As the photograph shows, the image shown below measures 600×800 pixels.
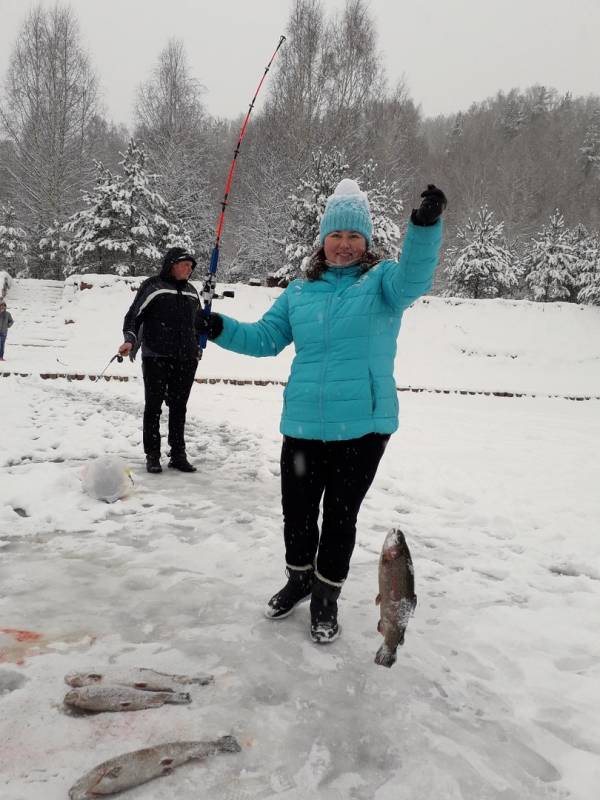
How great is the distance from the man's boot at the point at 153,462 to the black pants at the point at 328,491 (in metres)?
2.59

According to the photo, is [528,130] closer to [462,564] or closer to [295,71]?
[295,71]

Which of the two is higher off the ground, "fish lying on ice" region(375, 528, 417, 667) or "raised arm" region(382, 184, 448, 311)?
"raised arm" region(382, 184, 448, 311)

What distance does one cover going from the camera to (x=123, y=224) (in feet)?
65.8

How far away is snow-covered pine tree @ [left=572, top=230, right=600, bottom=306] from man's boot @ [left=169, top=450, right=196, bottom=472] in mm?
20581

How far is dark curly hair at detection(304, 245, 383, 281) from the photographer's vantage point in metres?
2.43

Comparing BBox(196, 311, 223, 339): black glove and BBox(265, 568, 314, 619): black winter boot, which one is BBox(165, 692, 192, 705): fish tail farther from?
BBox(196, 311, 223, 339): black glove

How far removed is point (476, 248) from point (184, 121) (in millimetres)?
17749

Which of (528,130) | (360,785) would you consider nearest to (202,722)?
(360,785)

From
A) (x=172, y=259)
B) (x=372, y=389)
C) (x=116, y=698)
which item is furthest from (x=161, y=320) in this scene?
(x=116, y=698)

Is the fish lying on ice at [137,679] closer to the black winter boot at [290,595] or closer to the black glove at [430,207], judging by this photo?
the black winter boot at [290,595]

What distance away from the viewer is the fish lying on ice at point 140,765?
145 centimetres

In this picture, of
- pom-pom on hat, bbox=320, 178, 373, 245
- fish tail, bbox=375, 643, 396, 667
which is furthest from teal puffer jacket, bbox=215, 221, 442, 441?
fish tail, bbox=375, 643, 396, 667

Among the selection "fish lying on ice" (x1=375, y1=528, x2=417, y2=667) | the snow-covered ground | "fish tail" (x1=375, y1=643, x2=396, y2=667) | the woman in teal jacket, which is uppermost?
the woman in teal jacket

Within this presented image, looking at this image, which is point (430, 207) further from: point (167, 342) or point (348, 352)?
point (167, 342)
